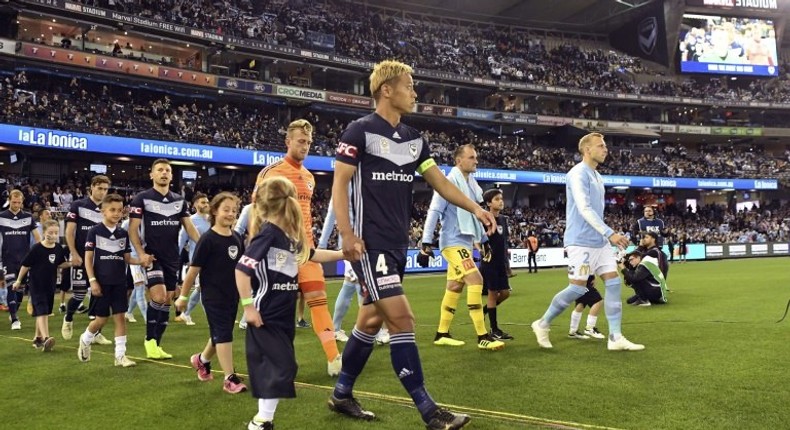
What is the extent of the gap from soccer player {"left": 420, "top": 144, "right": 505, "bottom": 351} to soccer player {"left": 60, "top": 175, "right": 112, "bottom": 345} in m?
4.47

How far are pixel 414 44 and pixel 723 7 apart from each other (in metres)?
29.3

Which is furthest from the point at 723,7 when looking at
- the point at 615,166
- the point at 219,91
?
the point at 219,91

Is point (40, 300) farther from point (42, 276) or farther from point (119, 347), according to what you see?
point (119, 347)

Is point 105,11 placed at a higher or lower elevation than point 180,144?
higher

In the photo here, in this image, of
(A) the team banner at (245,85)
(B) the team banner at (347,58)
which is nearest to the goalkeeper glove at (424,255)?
(B) the team banner at (347,58)

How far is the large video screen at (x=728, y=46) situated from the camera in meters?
55.8

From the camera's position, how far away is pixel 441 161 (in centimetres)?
4166

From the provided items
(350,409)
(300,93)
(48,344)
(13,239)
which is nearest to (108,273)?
(48,344)

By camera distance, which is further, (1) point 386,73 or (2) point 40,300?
(2) point 40,300

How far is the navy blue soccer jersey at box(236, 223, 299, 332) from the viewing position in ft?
13.1

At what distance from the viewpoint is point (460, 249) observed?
294 inches

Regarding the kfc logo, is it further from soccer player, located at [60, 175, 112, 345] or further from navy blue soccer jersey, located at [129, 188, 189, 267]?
soccer player, located at [60, 175, 112, 345]

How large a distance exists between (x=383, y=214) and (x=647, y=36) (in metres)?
59.4

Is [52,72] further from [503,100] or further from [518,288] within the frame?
[503,100]
